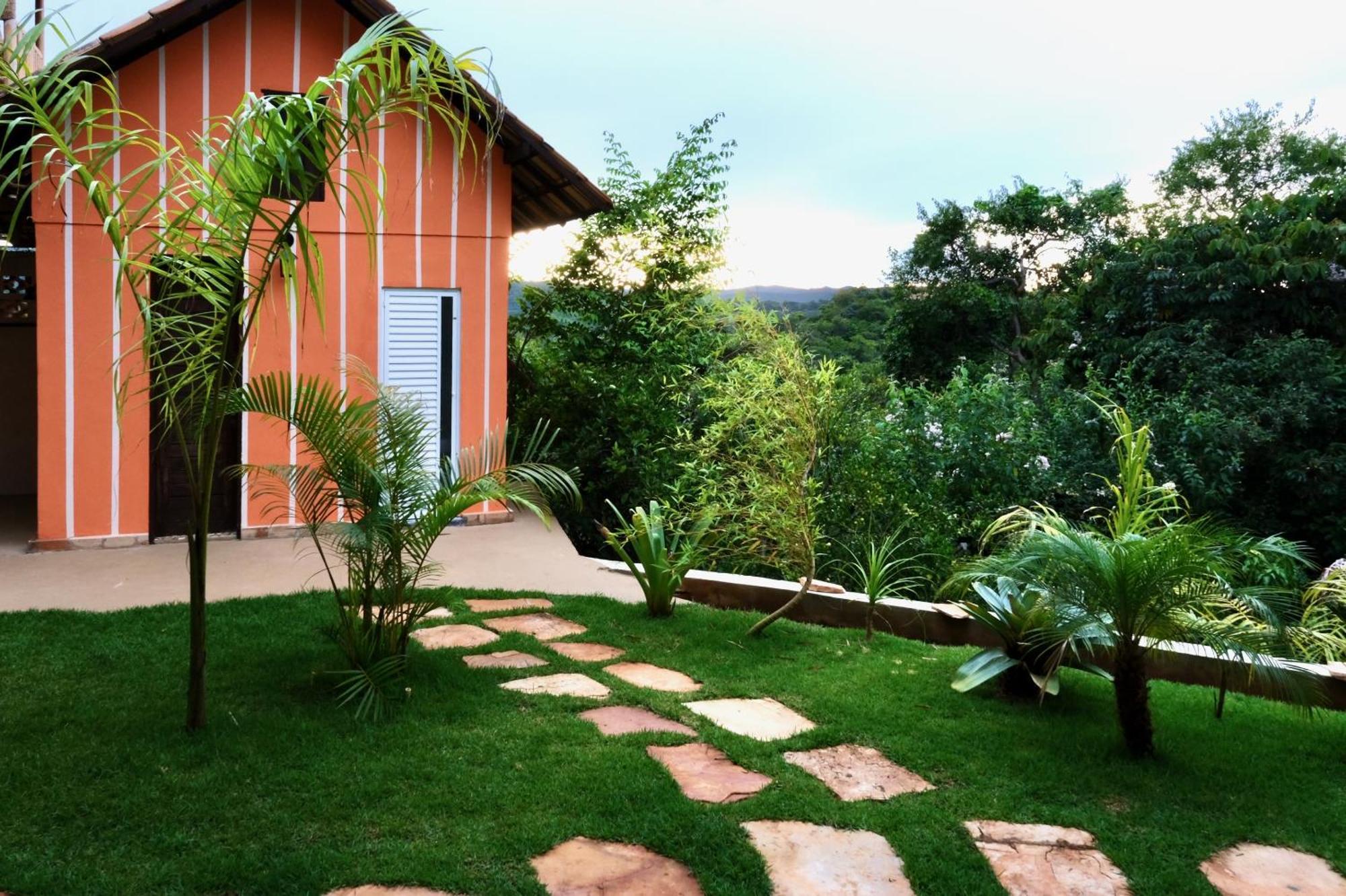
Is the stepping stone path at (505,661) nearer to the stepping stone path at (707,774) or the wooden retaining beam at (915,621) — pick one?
the stepping stone path at (707,774)

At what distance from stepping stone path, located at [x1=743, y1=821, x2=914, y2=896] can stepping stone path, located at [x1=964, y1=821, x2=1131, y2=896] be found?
31 cm

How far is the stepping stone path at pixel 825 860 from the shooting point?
2807 mm

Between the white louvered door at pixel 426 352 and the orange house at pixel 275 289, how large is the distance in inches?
0.5

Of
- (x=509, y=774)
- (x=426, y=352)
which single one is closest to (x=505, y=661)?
(x=509, y=774)

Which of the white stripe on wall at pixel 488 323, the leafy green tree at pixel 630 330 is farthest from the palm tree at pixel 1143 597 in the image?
the white stripe on wall at pixel 488 323

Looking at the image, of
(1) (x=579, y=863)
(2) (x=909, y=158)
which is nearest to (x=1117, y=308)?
(1) (x=579, y=863)

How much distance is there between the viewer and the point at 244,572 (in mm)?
6660

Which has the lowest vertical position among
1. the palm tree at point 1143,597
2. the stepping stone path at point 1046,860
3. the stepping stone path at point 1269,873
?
the stepping stone path at point 1269,873

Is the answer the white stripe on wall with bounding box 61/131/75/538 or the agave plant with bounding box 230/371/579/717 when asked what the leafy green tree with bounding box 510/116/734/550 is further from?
the agave plant with bounding box 230/371/579/717

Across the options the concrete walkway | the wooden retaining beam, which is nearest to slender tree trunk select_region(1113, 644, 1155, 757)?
the wooden retaining beam

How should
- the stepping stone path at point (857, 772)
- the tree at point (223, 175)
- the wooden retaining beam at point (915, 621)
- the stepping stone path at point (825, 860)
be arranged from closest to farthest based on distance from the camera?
the stepping stone path at point (825, 860) < the tree at point (223, 175) < the stepping stone path at point (857, 772) < the wooden retaining beam at point (915, 621)

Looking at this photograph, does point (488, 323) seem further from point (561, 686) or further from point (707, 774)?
point (707, 774)

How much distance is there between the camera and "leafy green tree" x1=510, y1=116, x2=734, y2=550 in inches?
351

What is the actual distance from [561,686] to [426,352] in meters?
4.37
